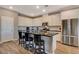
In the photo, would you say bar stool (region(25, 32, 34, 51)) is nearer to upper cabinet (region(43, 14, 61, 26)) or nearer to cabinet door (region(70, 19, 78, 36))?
upper cabinet (region(43, 14, 61, 26))

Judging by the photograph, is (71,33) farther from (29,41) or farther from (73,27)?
(29,41)

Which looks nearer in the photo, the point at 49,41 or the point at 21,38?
the point at 21,38

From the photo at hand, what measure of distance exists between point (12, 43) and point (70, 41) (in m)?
1.59

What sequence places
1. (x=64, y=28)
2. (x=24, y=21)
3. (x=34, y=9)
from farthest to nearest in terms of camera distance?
(x=64, y=28)
(x=24, y=21)
(x=34, y=9)

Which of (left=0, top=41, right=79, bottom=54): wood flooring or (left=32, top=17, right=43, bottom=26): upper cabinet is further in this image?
(left=32, top=17, right=43, bottom=26): upper cabinet

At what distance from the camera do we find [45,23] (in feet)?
9.71

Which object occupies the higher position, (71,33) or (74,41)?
(71,33)

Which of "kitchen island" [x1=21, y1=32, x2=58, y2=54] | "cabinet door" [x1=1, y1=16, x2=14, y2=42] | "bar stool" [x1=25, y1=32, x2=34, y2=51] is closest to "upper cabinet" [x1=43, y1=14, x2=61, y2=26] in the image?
"kitchen island" [x1=21, y1=32, x2=58, y2=54]

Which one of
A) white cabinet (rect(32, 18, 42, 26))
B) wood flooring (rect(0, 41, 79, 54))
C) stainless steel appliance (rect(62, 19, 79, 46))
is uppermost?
white cabinet (rect(32, 18, 42, 26))

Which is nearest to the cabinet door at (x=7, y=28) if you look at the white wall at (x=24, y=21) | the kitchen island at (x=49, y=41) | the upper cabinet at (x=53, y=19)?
the white wall at (x=24, y=21)

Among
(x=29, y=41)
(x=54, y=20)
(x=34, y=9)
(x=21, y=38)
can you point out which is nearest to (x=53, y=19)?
(x=54, y=20)
